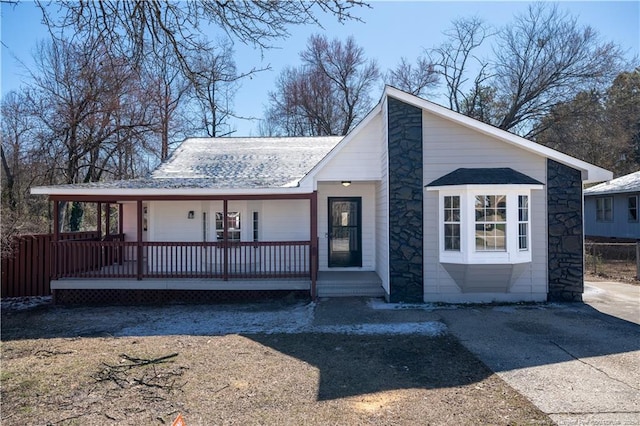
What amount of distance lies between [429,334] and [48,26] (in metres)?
6.65

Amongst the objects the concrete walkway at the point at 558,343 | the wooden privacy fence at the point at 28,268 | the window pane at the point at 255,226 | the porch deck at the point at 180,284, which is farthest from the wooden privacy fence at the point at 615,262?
the wooden privacy fence at the point at 28,268

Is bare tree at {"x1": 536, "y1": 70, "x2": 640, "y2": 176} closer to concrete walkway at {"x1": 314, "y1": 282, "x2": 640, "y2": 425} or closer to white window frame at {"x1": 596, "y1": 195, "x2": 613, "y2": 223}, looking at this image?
white window frame at {"x1": 596, "y1": 195, "x2": 613, "y2": 223}

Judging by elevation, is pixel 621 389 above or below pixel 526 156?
below

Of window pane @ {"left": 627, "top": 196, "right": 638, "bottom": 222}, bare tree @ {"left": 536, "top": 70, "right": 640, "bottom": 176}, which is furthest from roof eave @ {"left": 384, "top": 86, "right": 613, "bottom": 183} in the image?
bare tree @ {"left": 536, "top": 70, "right": 640, "bottom": 176}

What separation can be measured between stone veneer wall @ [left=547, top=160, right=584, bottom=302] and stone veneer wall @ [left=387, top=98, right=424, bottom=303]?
282 centimetres

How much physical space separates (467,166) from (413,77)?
23838 mm

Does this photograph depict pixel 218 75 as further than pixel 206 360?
No

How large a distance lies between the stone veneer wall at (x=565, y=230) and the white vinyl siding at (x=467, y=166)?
0.15 meters

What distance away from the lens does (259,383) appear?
487cm

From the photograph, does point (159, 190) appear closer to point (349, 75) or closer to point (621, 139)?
point (349, 75)

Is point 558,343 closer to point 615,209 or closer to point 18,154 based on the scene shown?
point 615,209

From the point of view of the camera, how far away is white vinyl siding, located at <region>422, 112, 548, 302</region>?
28.9 ft

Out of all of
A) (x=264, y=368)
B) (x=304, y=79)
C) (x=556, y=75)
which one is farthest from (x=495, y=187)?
(x=304, y=79)

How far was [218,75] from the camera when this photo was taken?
494 centimetres
